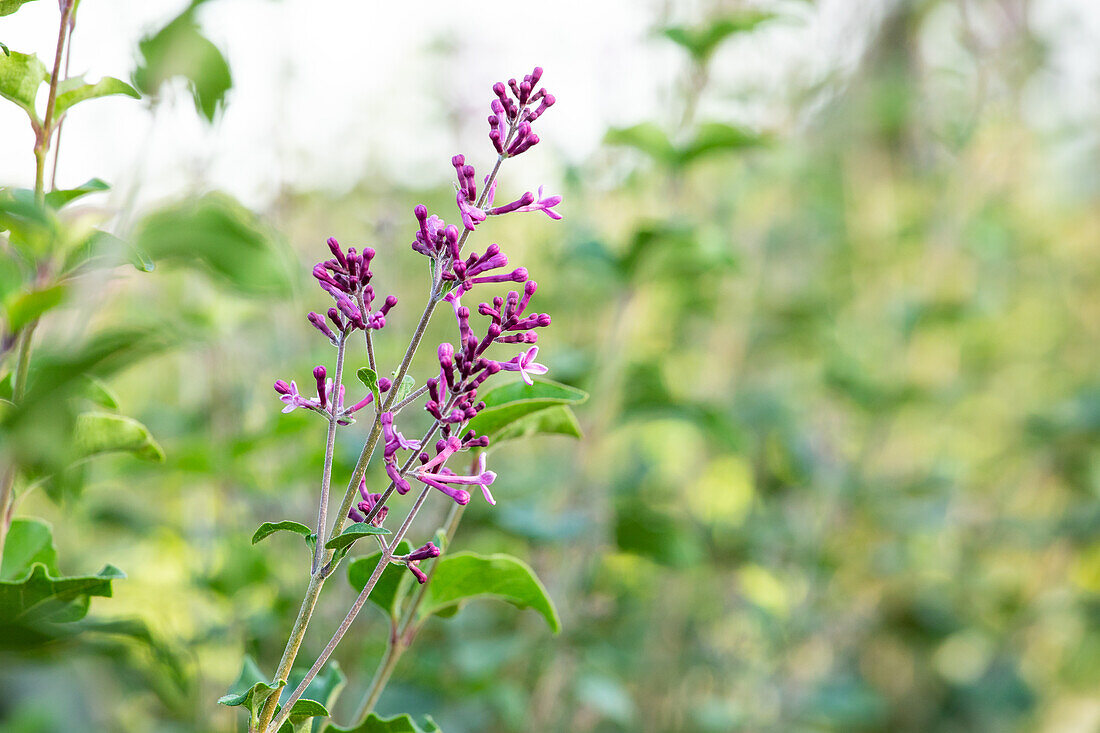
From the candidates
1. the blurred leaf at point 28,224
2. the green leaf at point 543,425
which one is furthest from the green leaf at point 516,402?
the blurred leaf at point 28,224

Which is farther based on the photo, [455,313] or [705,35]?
[705,35]

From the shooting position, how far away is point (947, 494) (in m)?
1.79

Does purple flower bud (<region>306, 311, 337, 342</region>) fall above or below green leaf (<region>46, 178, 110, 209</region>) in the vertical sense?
below

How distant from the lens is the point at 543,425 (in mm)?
514

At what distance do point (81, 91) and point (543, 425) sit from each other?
303mm

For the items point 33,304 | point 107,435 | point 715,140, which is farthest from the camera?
point 715,140

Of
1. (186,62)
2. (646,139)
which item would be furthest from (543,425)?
(646,139)

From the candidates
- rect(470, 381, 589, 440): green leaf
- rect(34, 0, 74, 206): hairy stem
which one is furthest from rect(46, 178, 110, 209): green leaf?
rect(470, 381, 589, 440): green leaf

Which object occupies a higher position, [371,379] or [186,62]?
[186,62]

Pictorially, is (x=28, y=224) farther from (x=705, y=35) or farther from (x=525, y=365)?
(x=705, y=35)

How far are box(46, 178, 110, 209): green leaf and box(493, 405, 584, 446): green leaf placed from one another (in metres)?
0.25

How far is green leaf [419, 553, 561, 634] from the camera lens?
49 centimetres

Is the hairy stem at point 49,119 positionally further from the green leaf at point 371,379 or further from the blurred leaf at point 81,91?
the green leaf at point 371,379

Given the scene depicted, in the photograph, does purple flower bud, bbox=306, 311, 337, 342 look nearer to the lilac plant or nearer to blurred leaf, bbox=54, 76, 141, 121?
the lilac plant
